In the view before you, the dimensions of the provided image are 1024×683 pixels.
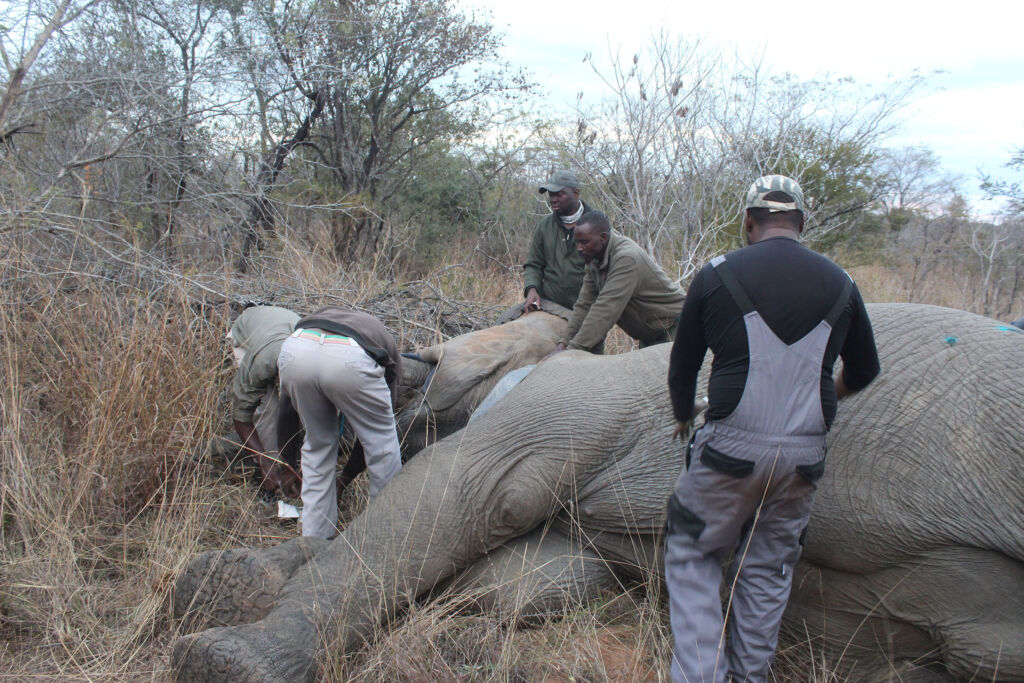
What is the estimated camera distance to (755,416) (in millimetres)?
2320

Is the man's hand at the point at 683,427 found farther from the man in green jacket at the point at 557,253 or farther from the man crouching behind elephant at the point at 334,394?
the man in green jacket at the point at 557,253

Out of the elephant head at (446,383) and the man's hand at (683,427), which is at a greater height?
the man's hand at (683,427)

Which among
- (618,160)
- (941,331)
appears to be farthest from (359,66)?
(941,331)

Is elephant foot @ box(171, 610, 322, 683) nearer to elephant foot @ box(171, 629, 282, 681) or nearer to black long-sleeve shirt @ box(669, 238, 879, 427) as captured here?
elephant foot @ box(171, 629, 282, 681)

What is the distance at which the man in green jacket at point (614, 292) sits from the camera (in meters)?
4.55

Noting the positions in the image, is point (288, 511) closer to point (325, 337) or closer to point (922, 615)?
point (325, 337)

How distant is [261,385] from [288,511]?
2.29 ft

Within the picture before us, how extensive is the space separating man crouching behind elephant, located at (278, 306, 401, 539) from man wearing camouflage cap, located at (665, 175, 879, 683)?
1.60 metres

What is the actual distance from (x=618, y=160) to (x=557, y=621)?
6179mm

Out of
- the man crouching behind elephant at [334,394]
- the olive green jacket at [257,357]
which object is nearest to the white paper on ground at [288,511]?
the man crouching behind elephant at [334,394]

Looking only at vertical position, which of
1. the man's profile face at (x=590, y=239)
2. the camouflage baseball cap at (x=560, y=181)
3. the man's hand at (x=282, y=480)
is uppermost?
the camouflage baseball cap at (x=560, y=181)

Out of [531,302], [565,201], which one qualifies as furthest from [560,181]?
[531,302]

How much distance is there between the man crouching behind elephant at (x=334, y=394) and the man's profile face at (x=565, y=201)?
2.21m

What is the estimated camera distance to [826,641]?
9.34 ft
